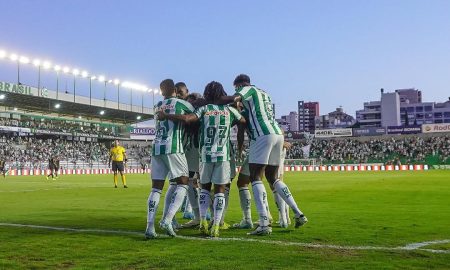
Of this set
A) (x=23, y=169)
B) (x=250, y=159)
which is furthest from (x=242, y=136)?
(x=23, y=169)

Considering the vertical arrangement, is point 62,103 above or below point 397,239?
above

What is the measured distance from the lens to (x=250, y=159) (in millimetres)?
8539

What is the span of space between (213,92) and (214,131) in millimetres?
700

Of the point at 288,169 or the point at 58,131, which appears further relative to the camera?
the point at 58,131

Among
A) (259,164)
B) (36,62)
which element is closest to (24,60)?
(36,62)

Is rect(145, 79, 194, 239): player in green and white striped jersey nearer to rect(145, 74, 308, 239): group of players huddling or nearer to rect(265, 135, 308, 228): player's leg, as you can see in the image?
rect(145, 74, 308, 239): group of players huddling

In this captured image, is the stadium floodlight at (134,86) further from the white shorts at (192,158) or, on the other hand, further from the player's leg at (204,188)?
the player's leg at (204,188)

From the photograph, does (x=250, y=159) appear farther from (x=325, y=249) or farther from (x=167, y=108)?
(x=325, y=249)

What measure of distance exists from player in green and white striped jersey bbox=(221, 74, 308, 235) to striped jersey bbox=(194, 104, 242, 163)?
25cm

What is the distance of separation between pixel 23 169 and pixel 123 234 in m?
50.5

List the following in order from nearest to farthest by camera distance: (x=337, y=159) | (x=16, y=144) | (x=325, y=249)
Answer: (x=325, y=249), (x=16, y=144), (x=337, y=159)

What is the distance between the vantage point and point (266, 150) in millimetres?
8492

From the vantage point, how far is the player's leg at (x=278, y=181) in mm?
8492

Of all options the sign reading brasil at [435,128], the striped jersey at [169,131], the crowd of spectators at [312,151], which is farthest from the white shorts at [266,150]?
the sign reading brasil at [435,128]
